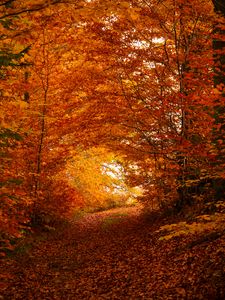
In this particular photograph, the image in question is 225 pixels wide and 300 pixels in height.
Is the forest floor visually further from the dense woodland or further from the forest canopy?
the forest canopy

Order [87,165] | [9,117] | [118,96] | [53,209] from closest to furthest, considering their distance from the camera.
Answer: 1. [9,117]
2. [118,96]
3. [53,209]
4. [87,165]

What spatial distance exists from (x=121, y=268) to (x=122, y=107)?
18.3ft

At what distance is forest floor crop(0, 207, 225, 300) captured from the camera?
22.5 feet

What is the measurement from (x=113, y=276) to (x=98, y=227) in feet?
22.6

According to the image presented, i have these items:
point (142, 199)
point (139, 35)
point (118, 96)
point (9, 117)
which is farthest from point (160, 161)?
point (9, 117)

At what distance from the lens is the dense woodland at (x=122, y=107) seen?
31.4 ft

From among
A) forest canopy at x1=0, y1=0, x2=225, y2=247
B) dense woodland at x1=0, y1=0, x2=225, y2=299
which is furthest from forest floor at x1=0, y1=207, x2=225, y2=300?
forest canopy at x1=0, y1=0, x2=225, y2=247

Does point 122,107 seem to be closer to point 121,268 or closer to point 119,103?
point 119,103

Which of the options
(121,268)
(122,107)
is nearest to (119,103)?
(122,107)

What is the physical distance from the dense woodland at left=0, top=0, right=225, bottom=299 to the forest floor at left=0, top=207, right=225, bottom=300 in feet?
2.05

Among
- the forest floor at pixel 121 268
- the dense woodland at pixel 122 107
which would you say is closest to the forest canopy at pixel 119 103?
the dense woodland at pixel 122 107

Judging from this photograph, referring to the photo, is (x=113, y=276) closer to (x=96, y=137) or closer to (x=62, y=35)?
(x=96, y=137)

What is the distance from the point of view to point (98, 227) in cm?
1551

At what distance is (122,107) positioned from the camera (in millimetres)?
12211
